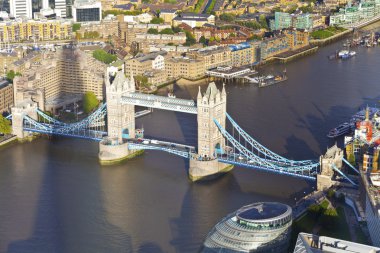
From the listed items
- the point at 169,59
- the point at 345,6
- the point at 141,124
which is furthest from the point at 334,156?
the point at 345,6

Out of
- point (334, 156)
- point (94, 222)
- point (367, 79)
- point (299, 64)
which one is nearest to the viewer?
point (94, 222)

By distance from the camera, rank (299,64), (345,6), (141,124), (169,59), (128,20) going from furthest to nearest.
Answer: (345,6)
(128,20)
(299,64)
(169,59)
(141,124)

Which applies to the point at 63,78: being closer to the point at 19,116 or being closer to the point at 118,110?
the point at 19,116

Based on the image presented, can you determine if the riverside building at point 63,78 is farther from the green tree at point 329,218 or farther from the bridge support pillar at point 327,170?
the green tree at point 329,218

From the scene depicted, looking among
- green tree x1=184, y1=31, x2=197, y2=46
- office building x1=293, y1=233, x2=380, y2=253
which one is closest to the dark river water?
office building x1=293, y1=233, x2=380, y2=253

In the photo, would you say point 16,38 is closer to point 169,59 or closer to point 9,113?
point 169,59

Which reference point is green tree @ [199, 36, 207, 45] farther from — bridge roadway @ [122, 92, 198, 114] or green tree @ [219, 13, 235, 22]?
bridge roadway @ [122, 92, 198, 114]
